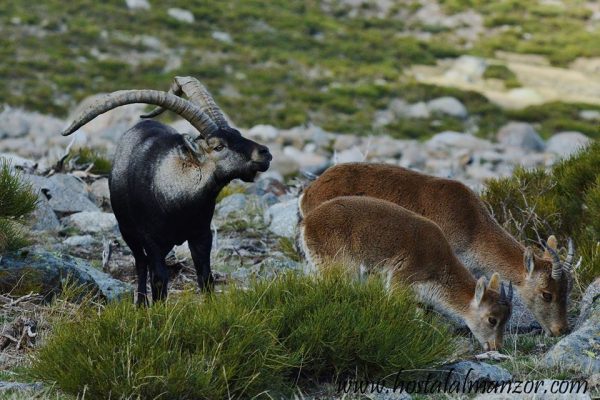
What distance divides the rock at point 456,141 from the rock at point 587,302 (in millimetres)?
22138

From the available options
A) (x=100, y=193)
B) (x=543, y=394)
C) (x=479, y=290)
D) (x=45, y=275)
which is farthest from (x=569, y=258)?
(x=100, y=193)

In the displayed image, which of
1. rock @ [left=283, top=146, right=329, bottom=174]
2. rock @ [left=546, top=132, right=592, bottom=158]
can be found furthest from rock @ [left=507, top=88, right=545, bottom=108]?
rock @ [left=283, top=146, right=329, bottom=174]

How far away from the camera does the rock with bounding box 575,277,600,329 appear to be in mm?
8211

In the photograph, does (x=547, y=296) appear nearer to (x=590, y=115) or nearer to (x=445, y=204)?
(x=445, y=204)

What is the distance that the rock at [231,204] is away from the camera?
13.4 m

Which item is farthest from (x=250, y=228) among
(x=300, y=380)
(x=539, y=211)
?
(x=300, y=380)

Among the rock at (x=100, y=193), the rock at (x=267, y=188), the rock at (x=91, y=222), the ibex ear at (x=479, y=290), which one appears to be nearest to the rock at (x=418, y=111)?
the rock at (x=267, y=188)

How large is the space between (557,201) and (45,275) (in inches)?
236

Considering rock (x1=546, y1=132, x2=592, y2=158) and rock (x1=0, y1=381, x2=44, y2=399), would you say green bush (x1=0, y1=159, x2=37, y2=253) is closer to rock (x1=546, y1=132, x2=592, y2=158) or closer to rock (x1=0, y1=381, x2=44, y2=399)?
rock (x1=0, y1=381, x2=44, y2=399)

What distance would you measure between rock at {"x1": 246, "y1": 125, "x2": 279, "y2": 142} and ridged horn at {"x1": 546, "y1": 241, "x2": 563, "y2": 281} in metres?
21.1

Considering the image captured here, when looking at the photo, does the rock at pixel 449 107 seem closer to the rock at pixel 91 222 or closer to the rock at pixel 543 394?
the rock at pixel 91 222

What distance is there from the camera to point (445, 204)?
9578 millimetres

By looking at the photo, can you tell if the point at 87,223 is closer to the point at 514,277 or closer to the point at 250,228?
the point at 250,228

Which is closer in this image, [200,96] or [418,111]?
[200,96]
